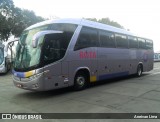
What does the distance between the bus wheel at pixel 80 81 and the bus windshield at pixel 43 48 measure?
5.17 feet

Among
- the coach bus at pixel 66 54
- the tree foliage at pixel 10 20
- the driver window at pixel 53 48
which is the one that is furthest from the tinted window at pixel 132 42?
the tree foliage at pixel 10 20

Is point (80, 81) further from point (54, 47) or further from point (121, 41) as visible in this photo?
point (121, 41)

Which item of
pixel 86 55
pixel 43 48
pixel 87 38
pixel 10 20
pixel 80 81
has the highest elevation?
pixel 10 20

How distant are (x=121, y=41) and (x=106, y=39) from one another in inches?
80.8

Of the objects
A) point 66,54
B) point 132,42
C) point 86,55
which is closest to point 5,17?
point 132,42

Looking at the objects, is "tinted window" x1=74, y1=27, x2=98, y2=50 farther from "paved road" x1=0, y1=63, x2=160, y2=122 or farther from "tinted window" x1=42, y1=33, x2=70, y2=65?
"paved road" x1=0, y1=63, x2=160, y2=122

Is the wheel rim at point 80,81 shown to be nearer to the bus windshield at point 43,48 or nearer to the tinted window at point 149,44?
the bus windshield at point 43,48

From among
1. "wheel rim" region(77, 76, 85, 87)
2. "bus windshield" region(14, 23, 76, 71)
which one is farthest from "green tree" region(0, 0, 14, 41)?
"wheel rim" region(77, 76, 85, 87)

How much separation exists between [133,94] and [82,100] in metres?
2.46

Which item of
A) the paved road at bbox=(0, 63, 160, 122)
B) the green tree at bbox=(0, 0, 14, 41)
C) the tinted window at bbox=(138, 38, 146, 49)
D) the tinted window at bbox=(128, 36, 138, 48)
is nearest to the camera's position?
the paved road at bbox=(0, 63, 160, 122)

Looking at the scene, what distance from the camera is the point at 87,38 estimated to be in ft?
34.8

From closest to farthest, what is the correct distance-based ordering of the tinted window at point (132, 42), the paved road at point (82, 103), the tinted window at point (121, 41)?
the paved road at point (82, 103)
the tinted window at point (121, 41)
the tinted window at point (132, 42)

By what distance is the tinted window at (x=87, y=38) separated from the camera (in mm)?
10080

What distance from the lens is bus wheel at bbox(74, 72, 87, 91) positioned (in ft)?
32.9
